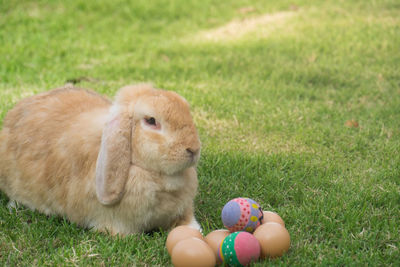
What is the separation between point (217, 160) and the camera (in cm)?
412

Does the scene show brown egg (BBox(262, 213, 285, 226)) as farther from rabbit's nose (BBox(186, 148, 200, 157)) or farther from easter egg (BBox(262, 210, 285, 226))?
rabbit's nose (BBox(186, 148, 200, 157))

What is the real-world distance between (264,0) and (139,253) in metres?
7.72

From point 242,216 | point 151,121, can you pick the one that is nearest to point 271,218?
point 242,216

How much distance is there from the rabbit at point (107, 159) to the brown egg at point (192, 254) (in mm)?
412

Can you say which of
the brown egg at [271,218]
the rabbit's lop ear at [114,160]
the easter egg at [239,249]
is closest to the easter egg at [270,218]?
the brown egg at [271,218]

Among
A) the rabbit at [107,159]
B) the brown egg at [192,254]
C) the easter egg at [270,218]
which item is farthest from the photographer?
the easter egg at [270,218]

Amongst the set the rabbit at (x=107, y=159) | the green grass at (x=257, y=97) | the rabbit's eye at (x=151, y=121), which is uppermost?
the rabbit's eye at (x=151, y=121)

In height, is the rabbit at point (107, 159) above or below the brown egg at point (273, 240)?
above

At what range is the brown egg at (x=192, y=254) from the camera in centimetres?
255

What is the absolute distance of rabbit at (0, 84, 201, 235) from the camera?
2830 mm

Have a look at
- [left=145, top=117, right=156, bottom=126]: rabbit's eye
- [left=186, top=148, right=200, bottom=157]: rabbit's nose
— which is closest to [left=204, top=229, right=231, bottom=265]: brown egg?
[left=186, top=148, right=200, bottom=157]: rabbit's nose

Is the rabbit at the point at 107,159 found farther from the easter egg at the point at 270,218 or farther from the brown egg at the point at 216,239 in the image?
the easter egg at the point at 270,218

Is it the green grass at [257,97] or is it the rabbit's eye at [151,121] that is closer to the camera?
the rabbit's eye at [151,121]

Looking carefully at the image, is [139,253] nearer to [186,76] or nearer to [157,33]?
[186,76]
